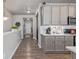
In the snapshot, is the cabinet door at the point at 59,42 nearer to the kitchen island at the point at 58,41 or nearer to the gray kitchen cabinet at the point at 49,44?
the kitchen island at the point at 58,41

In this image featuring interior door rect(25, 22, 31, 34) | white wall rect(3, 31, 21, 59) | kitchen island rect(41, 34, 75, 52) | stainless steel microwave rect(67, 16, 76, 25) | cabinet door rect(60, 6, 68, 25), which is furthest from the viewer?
interior door rect(25, 22, 31, 34)

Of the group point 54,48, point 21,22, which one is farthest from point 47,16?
point 21,22

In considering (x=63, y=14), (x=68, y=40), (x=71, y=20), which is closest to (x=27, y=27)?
(x=63, y=14)

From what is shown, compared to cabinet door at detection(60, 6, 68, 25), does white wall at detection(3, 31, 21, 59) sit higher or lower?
lower

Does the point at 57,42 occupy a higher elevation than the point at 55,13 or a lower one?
lower

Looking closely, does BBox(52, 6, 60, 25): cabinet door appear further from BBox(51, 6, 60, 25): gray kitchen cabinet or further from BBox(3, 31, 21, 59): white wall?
BBox(3, 31, 21, 59): white wall

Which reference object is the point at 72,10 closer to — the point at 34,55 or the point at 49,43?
the point at 49,43

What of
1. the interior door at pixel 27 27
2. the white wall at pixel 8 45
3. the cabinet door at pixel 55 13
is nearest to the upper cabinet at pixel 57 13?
the cabinet door at pixel 55 13

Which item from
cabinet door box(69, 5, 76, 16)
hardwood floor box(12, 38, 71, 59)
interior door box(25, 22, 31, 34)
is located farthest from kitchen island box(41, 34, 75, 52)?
interior door box(25, 22, 31, 34)

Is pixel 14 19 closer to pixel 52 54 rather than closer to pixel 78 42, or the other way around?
pixel 52 54

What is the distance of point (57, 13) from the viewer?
788 centimetres

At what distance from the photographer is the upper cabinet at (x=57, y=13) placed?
7848 mm

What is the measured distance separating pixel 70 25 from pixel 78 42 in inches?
266

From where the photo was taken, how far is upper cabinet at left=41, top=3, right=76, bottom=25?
785cm
